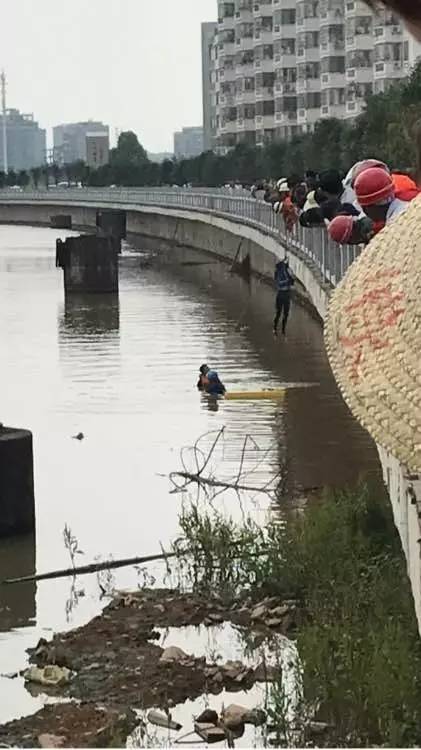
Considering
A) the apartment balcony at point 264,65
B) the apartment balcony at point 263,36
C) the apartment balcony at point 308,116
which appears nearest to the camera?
the apartment balcony at point 308,116

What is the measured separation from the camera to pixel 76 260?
38.2 m

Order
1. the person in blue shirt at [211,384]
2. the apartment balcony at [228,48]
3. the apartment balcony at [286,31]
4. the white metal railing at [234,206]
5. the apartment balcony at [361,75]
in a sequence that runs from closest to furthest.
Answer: the white metal railing at [234,206] < the person in blue shirt at [211,384] < the apartment balcony at [361,75] < the apartment balcony at [286,31] < the apartment balcony at [228,48]

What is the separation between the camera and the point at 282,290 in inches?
1022

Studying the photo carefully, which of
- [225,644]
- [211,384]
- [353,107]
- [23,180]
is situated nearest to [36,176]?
[23,180]

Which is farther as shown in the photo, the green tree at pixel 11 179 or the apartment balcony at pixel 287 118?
the green tree at pixel 11 179

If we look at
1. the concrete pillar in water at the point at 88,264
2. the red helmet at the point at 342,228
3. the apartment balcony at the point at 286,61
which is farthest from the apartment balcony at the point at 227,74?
the red helmet at the point at 342,228

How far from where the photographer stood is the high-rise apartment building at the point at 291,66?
7392cm

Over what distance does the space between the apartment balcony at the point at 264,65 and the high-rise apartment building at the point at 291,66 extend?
0.06 meters

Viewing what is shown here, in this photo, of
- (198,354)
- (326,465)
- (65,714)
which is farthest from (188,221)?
(65,714)

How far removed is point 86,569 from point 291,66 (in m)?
79.0

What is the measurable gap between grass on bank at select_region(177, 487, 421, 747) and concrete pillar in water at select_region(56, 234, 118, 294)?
1004 inches

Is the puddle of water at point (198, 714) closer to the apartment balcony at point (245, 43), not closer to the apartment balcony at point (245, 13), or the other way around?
the apartment balcony at point (245, 43)

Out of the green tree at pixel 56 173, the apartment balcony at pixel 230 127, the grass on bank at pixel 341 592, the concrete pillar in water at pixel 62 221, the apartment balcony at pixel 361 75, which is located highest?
the apartment balcony at pixel 361 75

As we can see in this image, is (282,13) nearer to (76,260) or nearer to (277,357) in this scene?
(76,260)
